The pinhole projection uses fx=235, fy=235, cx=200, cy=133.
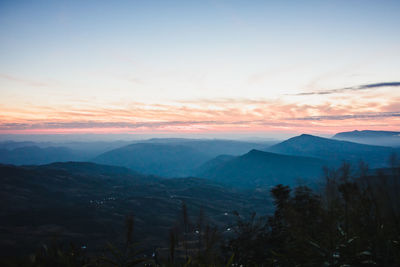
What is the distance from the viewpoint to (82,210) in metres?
122

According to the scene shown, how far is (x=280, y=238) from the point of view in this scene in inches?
835

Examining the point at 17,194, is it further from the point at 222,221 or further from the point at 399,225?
the point at 399,225

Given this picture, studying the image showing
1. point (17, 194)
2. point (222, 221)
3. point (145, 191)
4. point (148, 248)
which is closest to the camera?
point (148, 248)

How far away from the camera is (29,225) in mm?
96625

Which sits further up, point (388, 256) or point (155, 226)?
point (388, 256)

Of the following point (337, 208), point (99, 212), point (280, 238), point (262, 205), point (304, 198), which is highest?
point (337, 208)

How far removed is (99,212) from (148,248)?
5555 centimetres

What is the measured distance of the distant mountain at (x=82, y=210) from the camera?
85438 millimetres

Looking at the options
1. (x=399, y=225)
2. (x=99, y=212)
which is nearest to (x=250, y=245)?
(x=399, y=225)

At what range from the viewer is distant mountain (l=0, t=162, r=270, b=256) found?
280ft

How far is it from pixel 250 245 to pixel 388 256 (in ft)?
49.7

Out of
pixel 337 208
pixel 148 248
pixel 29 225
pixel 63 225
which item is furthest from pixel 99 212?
pixel 337 208

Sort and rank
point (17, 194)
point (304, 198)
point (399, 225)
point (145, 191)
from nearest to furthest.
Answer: point (399, 225) → point (304, 198) → point (17, 194) → point (145, 191)

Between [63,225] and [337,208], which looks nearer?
[337,208]
